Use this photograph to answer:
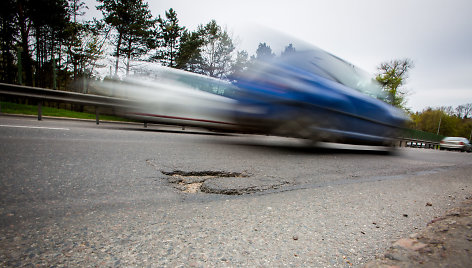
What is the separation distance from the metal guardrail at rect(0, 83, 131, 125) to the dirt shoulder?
6.20 metres

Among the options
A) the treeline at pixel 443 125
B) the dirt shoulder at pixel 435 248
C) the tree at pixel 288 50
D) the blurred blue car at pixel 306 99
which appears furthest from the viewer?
the treeline at pixel 443 125

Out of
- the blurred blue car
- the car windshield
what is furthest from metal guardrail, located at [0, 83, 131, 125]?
the car windshield

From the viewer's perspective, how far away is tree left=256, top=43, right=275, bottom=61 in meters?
3.82

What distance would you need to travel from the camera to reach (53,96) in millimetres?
6934

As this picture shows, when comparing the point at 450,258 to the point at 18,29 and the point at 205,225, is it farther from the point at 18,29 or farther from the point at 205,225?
the point at 18,29

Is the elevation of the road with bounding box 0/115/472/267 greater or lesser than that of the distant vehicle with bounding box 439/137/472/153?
lesser

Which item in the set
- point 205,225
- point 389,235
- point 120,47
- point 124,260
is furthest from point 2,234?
point 120,47

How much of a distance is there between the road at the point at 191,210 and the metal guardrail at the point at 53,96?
426 cm

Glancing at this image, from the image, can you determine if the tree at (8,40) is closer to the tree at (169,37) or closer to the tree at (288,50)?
the tree at (169,37)

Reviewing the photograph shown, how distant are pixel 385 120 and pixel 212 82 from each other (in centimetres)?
421

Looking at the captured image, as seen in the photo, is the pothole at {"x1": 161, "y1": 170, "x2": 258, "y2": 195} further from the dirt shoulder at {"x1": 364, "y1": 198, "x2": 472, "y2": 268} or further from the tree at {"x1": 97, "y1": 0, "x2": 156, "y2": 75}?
the tree at {"x1": 97, "y1": 0, "x2": 156, "y2": 75}

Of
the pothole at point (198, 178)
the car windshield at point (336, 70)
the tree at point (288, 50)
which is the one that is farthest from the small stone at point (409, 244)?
the tree at point (288, 50)

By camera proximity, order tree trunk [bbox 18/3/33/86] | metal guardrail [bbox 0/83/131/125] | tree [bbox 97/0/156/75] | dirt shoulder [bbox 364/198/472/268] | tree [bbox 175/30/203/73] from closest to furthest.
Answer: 1. dirt shoulder [bbox 364/198/472/268]
2. metal guardrail [bbox 0/83/131/125]
3. tree trunk [bbox 18/3/33/86]
4. tree [bbox 97/0/156/75]
5. tree [bbox 175/30/203/73]

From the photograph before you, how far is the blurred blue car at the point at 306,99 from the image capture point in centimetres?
354
